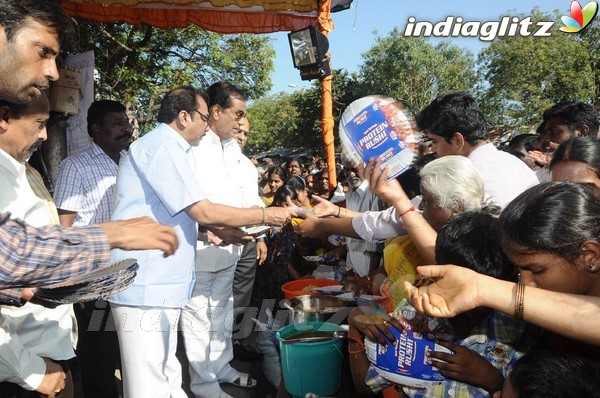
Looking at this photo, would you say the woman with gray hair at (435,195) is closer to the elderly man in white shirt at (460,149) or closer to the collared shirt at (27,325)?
the elderly man in white shirt at (460,149)

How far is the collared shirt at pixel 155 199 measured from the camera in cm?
224

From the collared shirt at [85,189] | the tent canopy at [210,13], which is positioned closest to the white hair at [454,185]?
the collared shirt at [85,189]

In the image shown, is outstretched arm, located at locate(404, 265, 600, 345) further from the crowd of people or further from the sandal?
the sandal

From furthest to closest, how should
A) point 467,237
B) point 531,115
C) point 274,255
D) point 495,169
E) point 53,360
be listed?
1. point 531,115
2. point 274,255
3. point 495,169
4. point 53,360
5. point 467,237

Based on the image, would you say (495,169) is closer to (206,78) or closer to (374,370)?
(374,370)

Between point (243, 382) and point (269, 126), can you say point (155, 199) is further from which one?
point (269, 126)

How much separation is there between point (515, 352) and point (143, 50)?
1201cm

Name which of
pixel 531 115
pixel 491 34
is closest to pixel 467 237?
pixel 491 34

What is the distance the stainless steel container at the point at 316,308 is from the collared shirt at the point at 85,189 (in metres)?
1.27

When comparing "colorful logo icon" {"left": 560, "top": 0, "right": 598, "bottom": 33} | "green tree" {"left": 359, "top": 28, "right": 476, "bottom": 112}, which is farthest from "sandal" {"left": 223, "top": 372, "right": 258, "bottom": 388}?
"green tree" {"left": 359, "top": 28, "right": 476, "bottom": 112}

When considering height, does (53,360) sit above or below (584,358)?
below

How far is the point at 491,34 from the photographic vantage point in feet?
49.1

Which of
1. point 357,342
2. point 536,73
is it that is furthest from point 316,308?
point 536,73

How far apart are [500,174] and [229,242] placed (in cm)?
158
